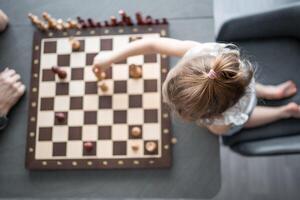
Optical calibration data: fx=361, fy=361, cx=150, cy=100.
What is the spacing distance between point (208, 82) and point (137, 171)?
71 cm

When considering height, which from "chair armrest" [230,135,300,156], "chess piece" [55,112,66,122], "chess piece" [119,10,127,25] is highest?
"chess piece" [119,10,127,25]

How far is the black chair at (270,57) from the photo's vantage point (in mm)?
1308

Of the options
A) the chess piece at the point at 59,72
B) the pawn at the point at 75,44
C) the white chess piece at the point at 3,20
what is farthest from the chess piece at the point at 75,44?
the white chess piece at the point at 3,20

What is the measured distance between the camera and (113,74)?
1.58 m

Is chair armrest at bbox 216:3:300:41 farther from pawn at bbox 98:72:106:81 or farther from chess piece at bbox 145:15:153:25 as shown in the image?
pawn at bbox 98:72:106:81

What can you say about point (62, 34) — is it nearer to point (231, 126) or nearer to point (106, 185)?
point (106, 185)

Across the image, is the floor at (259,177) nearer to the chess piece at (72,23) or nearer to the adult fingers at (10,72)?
the chess piece at (72,23)

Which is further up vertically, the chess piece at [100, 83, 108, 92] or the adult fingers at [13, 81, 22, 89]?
the adult fingers at [13, 81, 22, 89]

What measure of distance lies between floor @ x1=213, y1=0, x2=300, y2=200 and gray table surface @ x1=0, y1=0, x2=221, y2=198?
102 mm

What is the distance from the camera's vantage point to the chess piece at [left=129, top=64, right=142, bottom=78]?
1.50 metres

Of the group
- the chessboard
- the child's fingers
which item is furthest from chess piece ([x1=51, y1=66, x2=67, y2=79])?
the child's fingers

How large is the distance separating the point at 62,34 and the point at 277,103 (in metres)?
0.97

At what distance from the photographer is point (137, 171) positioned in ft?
5.03

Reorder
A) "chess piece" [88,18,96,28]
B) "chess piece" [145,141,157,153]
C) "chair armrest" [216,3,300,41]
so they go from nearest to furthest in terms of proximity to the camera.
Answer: "chair armrest" [216,3,300,41], "chess piece" [145,141,157,153], "chess piece" [88,18,96,28]
